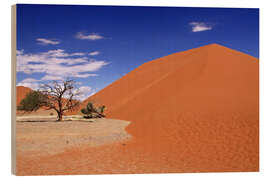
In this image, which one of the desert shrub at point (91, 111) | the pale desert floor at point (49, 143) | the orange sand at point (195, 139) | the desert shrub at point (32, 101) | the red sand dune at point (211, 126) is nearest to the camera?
the pale desert floor at point (49, 143)

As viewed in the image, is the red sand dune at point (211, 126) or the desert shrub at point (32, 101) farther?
the desert shrub at point (32, 101)

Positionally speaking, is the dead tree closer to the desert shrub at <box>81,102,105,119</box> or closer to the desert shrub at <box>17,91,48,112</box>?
the desert shrub at <box>17,91,48,112</box>

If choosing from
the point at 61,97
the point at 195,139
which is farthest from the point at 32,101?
the point at 195,139

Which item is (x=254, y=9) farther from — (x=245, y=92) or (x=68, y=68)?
(x=68, y=68)

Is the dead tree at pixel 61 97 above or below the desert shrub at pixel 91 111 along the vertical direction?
above

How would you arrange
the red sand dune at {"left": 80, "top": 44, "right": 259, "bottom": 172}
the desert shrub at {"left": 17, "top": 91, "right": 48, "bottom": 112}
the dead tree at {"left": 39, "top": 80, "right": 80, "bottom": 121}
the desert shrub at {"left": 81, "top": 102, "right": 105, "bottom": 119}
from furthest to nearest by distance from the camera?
1. the desert shrub at {"left": 81, "top": 102, "right": 105, "bottom": 119}
2. the desert shrub at {"left": 17, "top": 91, "right": 48, "bottom": 112}
3. the dead tree at {"left": 39, "top": 80, "right": 80, "bottom": 121}
4. the red sand dune at {"left": 80, "top": 44, "right": 259, "bottom": 172}

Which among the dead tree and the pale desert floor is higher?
the dead tree

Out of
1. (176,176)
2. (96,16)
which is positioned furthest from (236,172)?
(96,16)

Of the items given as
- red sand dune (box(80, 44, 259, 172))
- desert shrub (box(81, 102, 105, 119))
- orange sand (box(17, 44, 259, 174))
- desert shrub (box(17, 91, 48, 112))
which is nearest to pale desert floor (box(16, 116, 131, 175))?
orange sand (box(17, 44, 259, 174))

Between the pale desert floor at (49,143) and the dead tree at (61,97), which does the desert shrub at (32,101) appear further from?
the pale desert floor at (49,143)

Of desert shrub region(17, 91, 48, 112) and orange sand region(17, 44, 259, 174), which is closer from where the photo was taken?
orange sand region(17, 44, 259, 174)

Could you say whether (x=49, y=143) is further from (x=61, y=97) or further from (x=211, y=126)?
(x=61, y=97)

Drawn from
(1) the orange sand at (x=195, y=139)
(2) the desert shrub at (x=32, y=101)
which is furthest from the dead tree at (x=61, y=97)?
(1) the orange sand at (x=195, y=139)

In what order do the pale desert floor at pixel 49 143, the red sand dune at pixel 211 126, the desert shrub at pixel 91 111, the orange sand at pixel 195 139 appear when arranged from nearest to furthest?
the pale desert floor at pixel 49 143, the orange sand at pixel 195 139, the red sand dune at pixel 211 126, the desert shrub at pixel 91 111
